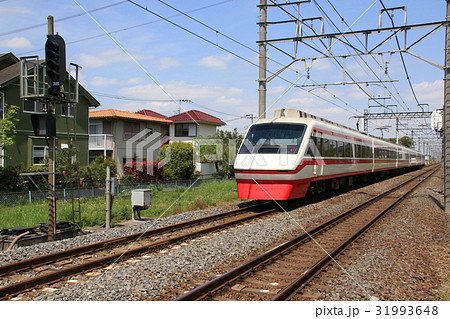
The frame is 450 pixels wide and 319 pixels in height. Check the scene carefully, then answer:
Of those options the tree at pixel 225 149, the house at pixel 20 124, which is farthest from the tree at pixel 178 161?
the house at pixel 20 124

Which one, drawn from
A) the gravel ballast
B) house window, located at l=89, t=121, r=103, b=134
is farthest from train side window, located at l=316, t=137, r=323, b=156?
house window, located at l=89, t=121, r=103, b=134

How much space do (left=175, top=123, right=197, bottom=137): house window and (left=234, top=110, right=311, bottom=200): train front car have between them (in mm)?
27047

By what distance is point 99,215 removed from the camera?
1288 centimetres

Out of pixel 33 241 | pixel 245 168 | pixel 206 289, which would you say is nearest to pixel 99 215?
pixel 33 241

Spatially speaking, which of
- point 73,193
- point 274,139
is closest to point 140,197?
point 274,139

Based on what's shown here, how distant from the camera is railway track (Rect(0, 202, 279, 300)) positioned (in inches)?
234

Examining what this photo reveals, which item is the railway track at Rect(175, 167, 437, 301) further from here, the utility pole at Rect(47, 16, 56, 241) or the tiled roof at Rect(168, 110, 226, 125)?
the tiled roof at Rect(168, 110, 226, 125)

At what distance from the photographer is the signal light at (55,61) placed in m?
8.90

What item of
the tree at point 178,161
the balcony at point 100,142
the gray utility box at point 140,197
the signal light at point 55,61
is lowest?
the gray utility box at point 140,197

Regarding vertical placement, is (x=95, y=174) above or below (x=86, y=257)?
above

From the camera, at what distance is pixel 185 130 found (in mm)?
41125

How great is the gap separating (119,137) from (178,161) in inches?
282

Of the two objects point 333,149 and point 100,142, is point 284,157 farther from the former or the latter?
point 100,142

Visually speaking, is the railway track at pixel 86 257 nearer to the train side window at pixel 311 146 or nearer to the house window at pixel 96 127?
the train side window at pixel 311 146
